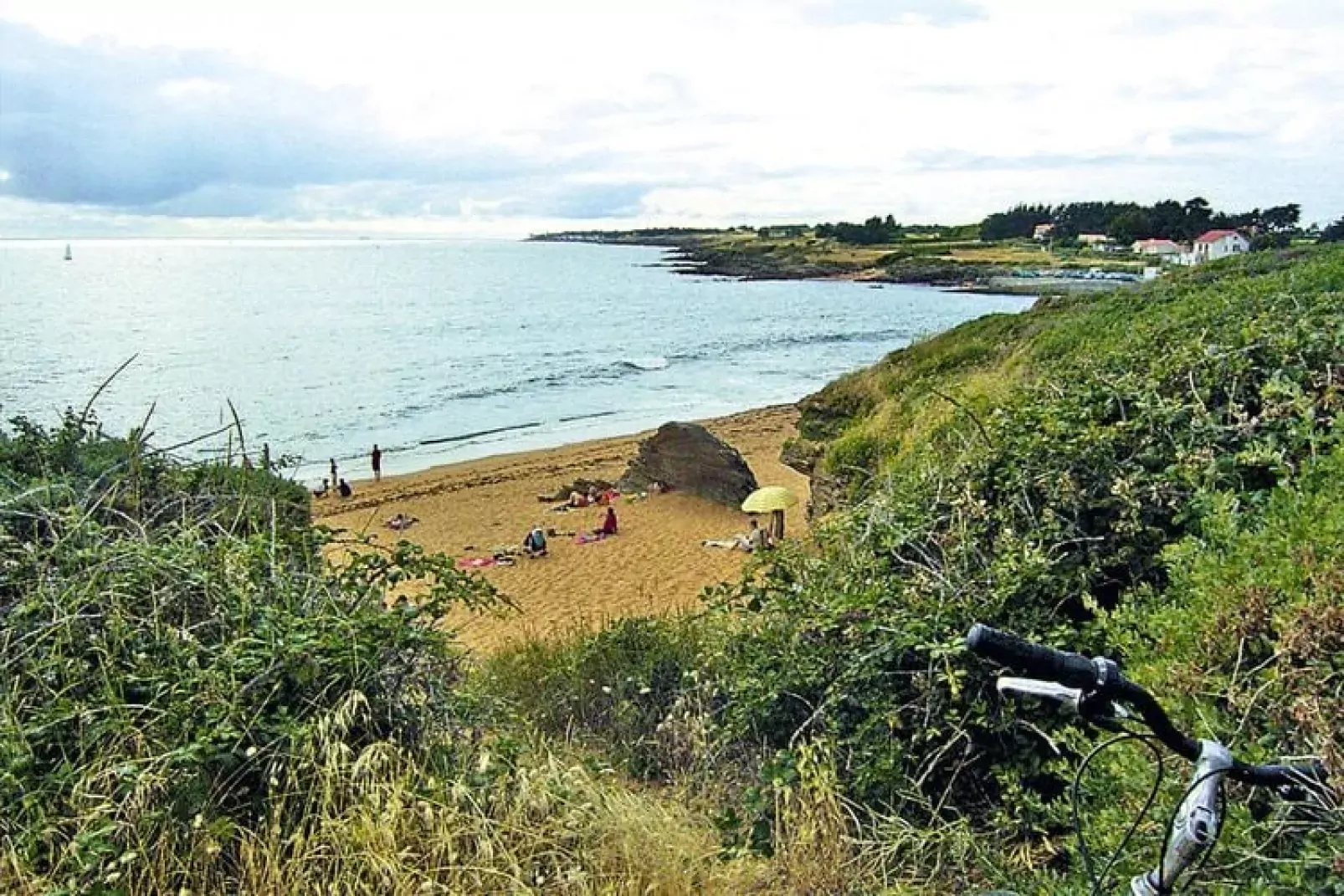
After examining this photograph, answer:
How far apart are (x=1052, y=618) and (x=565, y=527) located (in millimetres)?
15715

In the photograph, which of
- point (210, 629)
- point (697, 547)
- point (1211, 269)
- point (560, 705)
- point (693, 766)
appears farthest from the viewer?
point (697, 547)

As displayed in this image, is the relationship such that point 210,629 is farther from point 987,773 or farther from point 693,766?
point 987,773

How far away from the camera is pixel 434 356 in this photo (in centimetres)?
5262

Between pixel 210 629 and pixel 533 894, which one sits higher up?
pixel 210 629

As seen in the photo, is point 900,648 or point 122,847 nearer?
point 122,847

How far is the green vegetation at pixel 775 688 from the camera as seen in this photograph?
2.91 metres

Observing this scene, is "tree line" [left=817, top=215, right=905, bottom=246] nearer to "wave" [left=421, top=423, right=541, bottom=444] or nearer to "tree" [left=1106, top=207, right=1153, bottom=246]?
"tree" [left=1106, top=207, right=1153, bottom=246]

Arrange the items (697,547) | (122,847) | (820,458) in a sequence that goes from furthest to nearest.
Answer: (697,547)
(820,458)
(122,847)

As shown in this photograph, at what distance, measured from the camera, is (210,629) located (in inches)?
145

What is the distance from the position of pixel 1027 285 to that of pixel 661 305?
3057 cm

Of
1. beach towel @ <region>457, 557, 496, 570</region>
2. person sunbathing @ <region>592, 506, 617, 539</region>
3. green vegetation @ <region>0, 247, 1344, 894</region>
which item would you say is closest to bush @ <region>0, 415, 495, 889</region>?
green vegetation @ <region>0, 247, 1344, 894</region>

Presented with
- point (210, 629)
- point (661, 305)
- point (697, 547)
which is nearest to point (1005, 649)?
point (210, 629)

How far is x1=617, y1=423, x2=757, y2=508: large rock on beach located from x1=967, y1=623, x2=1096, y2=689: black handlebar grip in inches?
715

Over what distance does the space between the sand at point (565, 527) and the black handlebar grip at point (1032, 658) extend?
781cm
